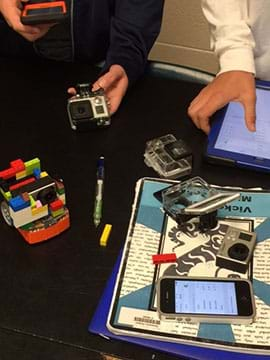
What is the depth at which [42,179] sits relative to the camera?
0.83 meters

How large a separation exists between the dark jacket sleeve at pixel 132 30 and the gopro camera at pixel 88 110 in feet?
0.42

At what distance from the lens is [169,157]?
960 millimetres

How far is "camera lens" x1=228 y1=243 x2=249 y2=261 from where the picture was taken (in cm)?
79

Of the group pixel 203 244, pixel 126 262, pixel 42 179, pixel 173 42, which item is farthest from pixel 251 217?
pixel 173 42

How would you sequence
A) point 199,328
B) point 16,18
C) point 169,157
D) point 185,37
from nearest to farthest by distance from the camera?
1. point 199,328
2. point 169,157
3. point 16,18
4. point 185,37

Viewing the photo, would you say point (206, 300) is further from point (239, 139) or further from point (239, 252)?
point (239, 139)

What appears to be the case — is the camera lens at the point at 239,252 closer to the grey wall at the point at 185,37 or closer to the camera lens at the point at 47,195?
the camera lens at the point at 47,195

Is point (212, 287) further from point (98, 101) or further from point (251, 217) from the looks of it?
point (98, 101)

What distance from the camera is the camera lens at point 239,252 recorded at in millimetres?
792

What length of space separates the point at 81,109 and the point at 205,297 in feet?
1.48

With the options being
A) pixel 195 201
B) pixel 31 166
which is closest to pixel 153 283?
pixel 195 201

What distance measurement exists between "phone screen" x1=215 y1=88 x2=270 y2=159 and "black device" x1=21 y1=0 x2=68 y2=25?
347 mm

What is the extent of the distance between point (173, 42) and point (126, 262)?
132 cm

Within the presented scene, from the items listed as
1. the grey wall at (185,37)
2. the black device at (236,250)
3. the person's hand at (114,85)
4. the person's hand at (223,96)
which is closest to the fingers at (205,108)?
the person's hand at (223,96)
